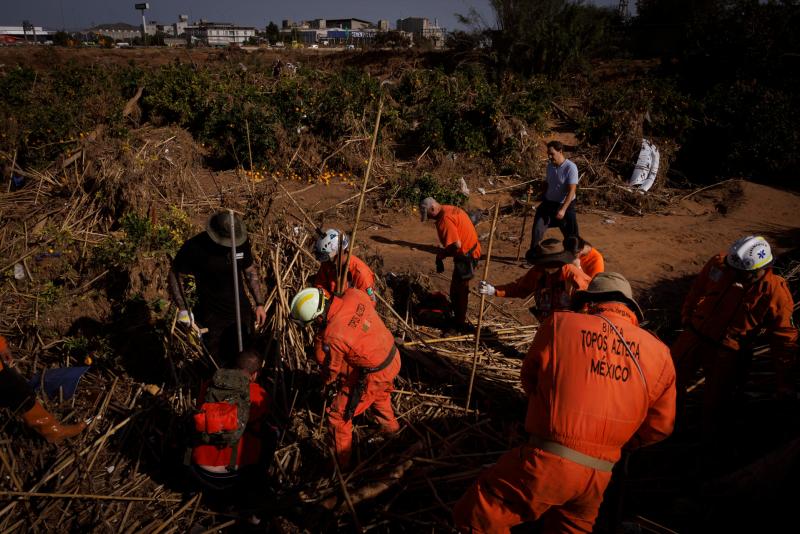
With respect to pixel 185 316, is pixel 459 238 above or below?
above

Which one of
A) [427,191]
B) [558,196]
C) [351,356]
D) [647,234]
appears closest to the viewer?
[351,356]

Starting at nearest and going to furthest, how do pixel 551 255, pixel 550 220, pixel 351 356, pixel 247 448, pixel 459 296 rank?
pixel 247 448 → pixel 351 356 → pixel 551 255 → pixel 459 296 → pixel 550 220

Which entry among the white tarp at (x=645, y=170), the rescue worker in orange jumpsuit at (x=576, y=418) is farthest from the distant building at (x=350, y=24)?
Result: the rescue worker in orange jumpsuit at (x=576, y=418)

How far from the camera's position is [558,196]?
275 inches

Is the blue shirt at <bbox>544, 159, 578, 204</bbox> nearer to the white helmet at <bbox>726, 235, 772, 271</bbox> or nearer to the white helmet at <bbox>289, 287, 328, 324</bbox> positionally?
the white helmet at <bbox>726, 235, 772, 271</bbox>

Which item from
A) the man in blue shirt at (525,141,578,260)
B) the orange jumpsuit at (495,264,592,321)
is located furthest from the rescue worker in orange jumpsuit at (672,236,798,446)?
the man in blue shirt at (525,141,578,260)

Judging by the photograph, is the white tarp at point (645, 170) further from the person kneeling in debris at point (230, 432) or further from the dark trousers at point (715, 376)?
the person kneeling in debris at point (230, 432)

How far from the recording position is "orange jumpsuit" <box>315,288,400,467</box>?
355 cm

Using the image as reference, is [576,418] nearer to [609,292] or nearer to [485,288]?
[609,292]

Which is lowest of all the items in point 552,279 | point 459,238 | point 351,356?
point 351,356

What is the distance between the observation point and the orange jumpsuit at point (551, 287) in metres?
4.05

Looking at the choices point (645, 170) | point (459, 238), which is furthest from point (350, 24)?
point (459, 238)

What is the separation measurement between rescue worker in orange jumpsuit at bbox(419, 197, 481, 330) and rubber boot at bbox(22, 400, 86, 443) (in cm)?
430

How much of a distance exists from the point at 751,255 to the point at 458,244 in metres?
2.97
